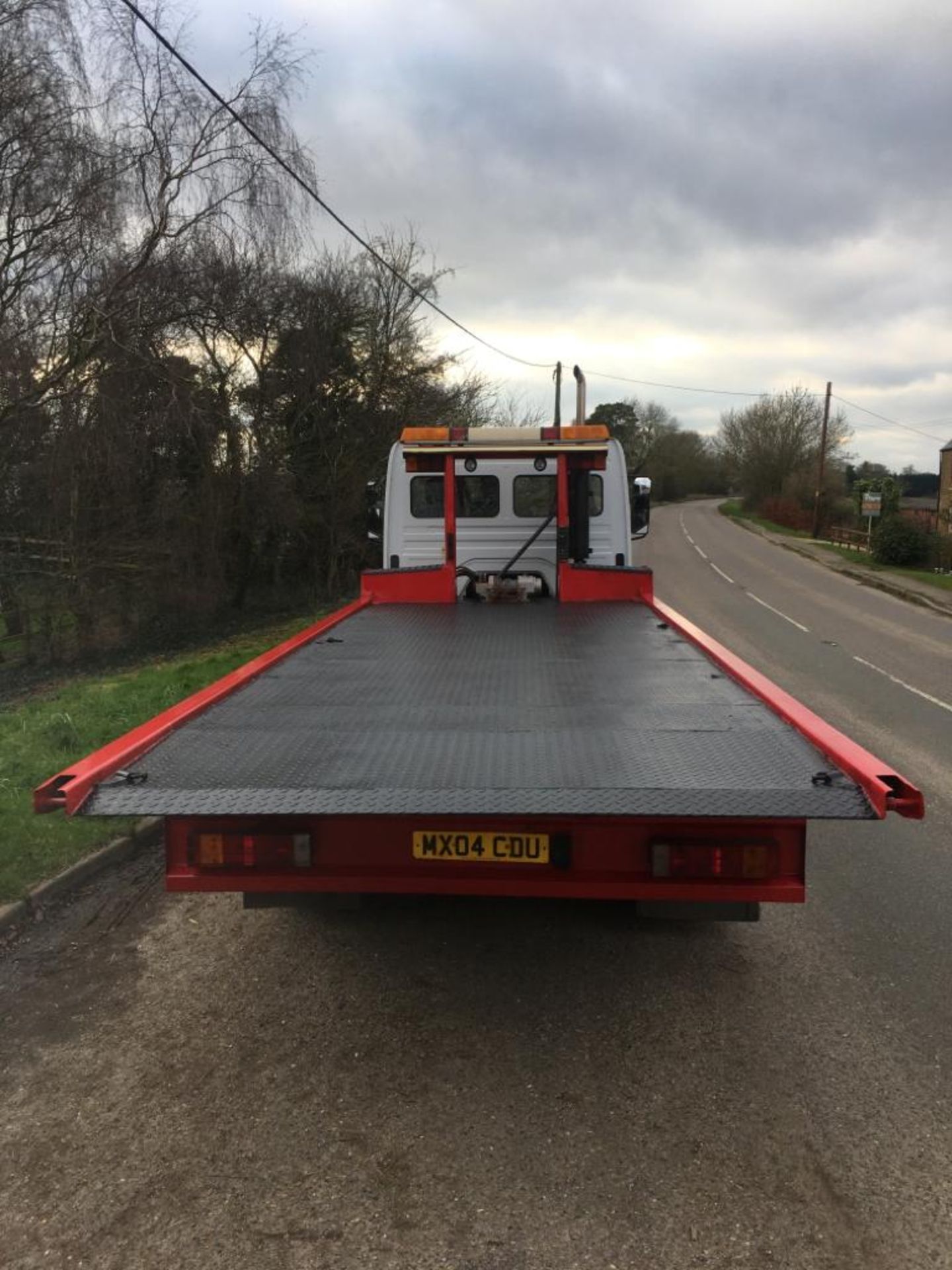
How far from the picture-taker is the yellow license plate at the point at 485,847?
2840 millimetres

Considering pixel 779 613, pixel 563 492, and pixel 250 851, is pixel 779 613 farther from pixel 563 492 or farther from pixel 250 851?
pixel 250 851

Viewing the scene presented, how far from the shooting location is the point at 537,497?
8016mm

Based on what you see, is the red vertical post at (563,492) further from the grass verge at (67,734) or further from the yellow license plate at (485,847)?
the yellow license plate at (485,847)

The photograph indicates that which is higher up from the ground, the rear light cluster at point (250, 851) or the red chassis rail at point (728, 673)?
the red chassis rail at point (728, 673)

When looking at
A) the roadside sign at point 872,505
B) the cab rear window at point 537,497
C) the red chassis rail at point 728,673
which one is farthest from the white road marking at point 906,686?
the roadside sign at point 872,505

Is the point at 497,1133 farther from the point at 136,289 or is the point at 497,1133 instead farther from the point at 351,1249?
the point at 136,289

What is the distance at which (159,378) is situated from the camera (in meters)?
12.0

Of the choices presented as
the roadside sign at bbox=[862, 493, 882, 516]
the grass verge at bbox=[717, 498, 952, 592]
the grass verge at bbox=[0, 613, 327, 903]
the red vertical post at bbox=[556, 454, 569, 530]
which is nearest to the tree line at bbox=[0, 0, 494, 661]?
the grass verge at bbox=[0, 613, 327, 903]

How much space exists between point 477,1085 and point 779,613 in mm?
16383

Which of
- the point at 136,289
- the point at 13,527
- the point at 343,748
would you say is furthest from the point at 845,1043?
the point at 13,527

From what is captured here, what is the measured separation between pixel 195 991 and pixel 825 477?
5633cm

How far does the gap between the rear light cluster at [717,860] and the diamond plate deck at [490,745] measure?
245 millimetres

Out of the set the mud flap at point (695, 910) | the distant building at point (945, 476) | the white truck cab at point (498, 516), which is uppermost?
the distant building at point (945, 476)

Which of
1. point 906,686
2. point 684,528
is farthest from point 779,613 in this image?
point 684,528
